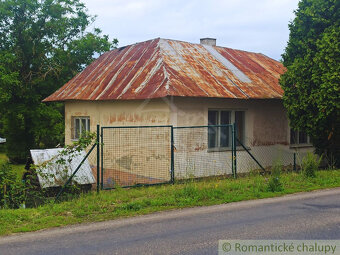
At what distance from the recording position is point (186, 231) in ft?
21.4

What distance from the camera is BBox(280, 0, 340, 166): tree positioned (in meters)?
12.1

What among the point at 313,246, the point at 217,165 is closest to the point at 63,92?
the point at 217,165

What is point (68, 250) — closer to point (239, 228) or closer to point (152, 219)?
point (152, 219)

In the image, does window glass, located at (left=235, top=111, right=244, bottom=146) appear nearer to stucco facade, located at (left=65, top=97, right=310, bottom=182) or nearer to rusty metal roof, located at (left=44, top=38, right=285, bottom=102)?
stucco facade, located at (left=65, top=97, right=310, bottom=182)

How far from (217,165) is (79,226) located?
22.0 ft

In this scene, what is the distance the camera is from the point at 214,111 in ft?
44.3

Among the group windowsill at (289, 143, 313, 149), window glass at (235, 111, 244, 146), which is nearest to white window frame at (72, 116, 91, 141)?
window glass at (235, 111, 244, 146)

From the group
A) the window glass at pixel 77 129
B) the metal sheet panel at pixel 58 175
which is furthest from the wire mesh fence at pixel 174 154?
A: the window glass at pixel 77 129

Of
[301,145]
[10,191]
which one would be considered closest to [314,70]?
[301,145]

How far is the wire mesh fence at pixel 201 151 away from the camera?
12242 mm

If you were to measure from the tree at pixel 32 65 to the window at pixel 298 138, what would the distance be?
511 inches

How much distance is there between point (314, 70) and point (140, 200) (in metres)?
7.18

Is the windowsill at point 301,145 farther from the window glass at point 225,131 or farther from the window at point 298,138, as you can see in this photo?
the window glass at point 225,131

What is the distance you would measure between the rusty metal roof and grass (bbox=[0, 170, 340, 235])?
3.07 m
